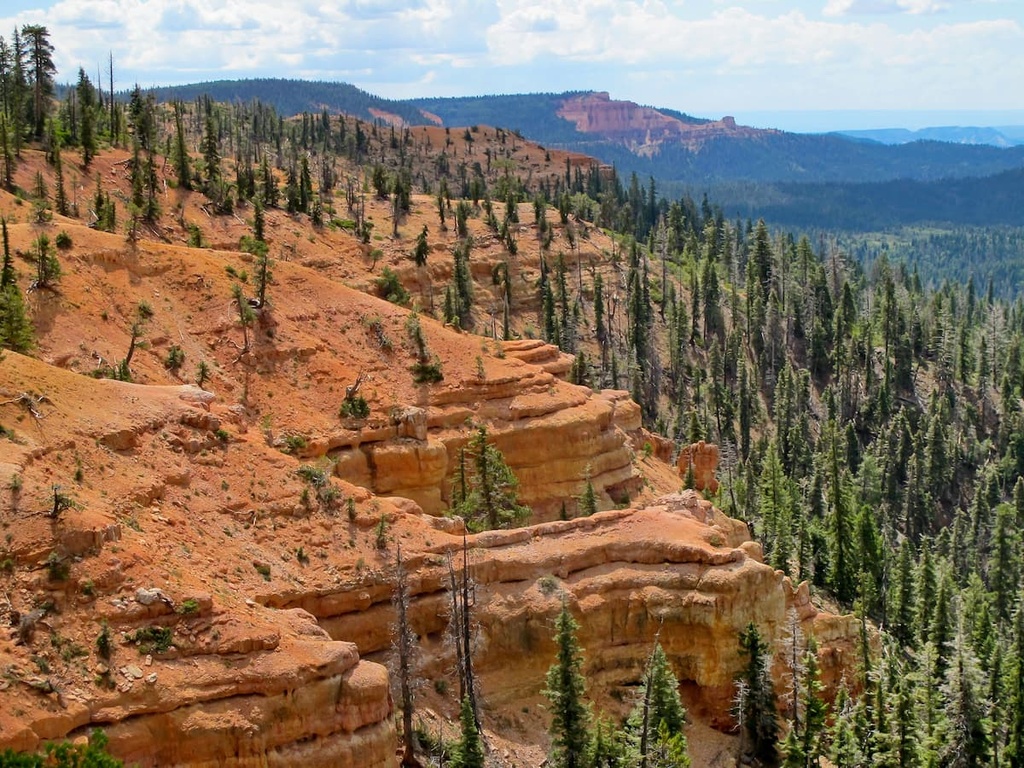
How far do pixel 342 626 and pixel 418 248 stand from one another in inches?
2696

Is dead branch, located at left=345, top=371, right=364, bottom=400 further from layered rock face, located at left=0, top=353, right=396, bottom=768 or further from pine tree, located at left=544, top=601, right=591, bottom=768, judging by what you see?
pine tree, located at left=544, top=601, right=591, bottom=768

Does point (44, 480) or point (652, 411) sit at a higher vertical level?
point (44, 480)

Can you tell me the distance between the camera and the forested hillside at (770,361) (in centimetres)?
5631

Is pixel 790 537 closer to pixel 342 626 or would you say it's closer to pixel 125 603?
pixel 342 626

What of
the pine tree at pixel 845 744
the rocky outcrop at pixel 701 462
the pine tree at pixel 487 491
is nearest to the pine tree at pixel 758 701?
the pine tree at pixel 845 744

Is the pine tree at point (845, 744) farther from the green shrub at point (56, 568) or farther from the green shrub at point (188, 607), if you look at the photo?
the green shrub at point (56, 568)

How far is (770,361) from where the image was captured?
142m

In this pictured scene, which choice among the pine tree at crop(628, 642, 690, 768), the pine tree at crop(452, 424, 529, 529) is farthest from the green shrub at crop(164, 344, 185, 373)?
the pine tree at crop(628, 642, 690, 768)

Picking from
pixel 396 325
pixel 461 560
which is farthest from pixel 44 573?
pixel 396 325

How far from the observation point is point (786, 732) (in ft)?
169

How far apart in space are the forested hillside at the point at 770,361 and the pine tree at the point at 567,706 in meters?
3.06

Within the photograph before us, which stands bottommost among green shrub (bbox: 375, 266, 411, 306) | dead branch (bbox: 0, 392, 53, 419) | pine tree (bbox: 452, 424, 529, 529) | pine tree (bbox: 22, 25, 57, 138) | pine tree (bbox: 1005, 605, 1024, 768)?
pine tree (bbox: 1005, 605, 1024, 768)

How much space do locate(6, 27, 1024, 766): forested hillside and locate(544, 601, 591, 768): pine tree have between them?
10.0ft

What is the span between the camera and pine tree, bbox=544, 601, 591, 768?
4356 centimetres
